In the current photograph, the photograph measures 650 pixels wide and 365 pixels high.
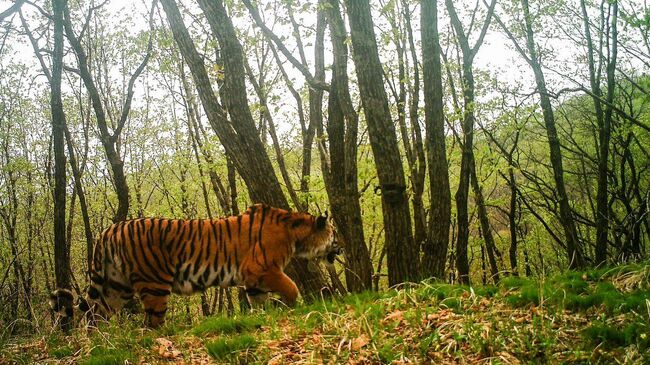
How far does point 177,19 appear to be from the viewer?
858 cm

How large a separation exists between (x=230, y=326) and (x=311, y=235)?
2976mm

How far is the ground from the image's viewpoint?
3562 millimetres

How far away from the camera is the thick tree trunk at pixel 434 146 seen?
7.92 m

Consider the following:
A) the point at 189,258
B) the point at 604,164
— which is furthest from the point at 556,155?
the point at 189,258

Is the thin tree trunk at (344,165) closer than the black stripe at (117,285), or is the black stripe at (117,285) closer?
the black stripe at (117,285)

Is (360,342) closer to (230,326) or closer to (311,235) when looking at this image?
(230,326)

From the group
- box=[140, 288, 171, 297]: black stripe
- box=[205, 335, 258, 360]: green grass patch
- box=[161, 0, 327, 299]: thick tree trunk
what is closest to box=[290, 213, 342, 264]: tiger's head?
box=[161, 0, 327, 299]: thick tree trunk

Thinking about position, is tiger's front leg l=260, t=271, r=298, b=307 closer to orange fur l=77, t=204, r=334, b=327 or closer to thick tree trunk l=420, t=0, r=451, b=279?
orange fur l=77, t=204, r=334, b=327

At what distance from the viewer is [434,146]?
7.92 metres

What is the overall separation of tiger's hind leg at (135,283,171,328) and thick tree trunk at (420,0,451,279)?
12.9 feet

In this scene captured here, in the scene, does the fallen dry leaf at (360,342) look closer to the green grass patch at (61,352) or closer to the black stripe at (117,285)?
the green grass patch at (61,352)

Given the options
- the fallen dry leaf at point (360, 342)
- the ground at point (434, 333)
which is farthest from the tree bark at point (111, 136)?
the fallen dry leaf at point (360, 342)

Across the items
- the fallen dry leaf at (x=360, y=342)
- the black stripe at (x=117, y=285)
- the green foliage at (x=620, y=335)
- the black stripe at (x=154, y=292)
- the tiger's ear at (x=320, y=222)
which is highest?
the tiger's ear at (x=320, y=222)

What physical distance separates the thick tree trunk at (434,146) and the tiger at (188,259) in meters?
2.18
